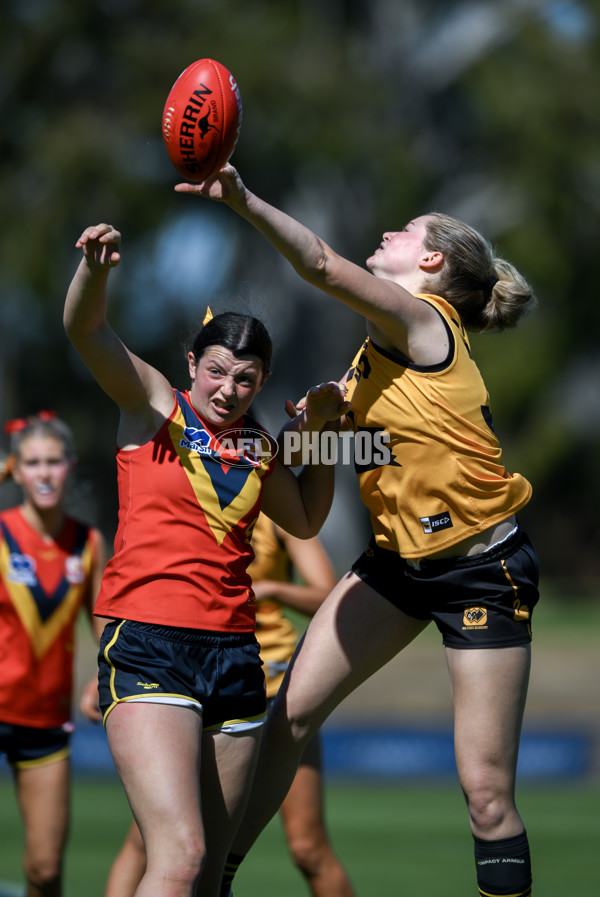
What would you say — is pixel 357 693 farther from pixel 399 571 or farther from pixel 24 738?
pixel 399 571

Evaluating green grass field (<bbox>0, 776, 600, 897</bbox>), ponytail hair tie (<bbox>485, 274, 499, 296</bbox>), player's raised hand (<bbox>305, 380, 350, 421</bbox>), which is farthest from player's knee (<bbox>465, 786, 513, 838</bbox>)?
green grass field (<bbox>0, 776, 600, 897</bbox>)

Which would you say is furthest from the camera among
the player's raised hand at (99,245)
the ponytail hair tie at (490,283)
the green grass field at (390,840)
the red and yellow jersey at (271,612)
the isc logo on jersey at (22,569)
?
the green grass field at (390,840)

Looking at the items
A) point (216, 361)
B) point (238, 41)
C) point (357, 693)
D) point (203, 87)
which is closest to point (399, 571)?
point (216, 361)

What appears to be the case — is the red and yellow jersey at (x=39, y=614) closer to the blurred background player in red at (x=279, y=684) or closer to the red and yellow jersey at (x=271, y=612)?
the blurred background player in red at (x=279, y=684)

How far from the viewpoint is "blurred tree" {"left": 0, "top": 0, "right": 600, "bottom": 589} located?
20.2 m

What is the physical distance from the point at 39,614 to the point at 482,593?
228cm

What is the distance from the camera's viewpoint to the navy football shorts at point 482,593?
381cm

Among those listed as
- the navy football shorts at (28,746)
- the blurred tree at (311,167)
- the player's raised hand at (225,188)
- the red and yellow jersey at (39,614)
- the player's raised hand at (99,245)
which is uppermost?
the blurred tree at (311,167)

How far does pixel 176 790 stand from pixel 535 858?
4.75 m

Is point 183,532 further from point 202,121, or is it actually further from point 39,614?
point 39,614

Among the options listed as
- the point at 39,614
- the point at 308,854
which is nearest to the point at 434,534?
the point at 308,854

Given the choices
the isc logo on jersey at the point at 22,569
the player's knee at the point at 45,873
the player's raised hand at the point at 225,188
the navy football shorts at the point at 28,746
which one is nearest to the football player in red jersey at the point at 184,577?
the player's raised hand at the point at 225,188

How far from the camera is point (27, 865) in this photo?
4902 mm

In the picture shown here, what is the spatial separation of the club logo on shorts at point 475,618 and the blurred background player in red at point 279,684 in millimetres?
1222
